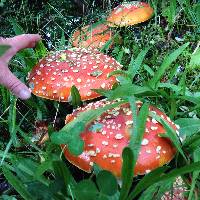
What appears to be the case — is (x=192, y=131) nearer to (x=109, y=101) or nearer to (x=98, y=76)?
(x=109, y=101)

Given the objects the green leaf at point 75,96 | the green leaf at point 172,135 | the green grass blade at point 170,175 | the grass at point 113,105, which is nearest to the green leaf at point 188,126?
the grass at point 113,105

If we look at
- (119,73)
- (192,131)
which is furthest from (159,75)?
(192,131)

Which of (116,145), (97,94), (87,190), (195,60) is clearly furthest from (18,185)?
(195,60)

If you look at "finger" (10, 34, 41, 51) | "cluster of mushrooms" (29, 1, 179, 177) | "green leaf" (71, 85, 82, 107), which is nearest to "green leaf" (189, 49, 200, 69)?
"cluster of mushrooms" (29, 1, 179, 177)

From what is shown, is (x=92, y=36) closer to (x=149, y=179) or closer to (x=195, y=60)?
(x=195, y=60)

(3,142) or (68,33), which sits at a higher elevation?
(68,33)

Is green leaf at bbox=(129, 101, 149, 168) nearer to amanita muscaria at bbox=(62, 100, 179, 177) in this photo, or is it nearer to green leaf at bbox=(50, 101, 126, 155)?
amanita muscaria at bbox=(62, 100, 179, 177)

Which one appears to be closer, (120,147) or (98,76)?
(120,147)
